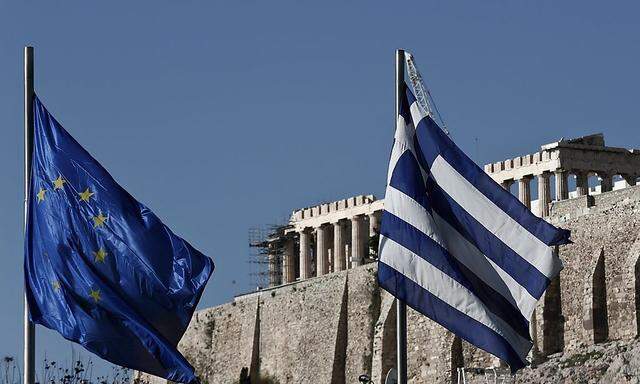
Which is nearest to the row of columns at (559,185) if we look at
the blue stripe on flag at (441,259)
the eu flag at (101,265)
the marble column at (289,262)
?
the marble column at (289,262)

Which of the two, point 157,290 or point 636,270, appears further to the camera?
point 636,270

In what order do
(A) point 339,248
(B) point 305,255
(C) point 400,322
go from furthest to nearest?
(B) point 305,255
(A) point 339,248
(C) point 400,322

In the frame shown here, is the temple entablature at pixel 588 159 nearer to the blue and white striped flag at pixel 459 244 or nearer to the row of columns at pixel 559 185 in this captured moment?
the row of columns at pixel 559 185

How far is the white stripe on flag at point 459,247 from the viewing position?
2272cm

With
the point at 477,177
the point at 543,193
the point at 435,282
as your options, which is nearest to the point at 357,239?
the point at 543,193

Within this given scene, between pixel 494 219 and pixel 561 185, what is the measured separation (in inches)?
1700

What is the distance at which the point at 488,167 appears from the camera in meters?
70.7

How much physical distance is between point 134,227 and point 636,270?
3070 cm

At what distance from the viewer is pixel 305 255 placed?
85250 mm

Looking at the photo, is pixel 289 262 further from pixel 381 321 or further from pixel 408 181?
pixel 408 181

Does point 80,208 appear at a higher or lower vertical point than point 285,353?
lower

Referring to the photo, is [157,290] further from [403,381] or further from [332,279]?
[332,279]

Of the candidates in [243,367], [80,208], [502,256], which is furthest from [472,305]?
[243,367]

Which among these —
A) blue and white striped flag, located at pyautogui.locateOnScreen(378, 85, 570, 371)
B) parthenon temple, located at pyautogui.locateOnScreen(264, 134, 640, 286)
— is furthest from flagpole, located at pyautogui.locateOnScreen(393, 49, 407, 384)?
parthenon temple, located at pyautogui.locateOnScreen(264, 134, 640, 286)
